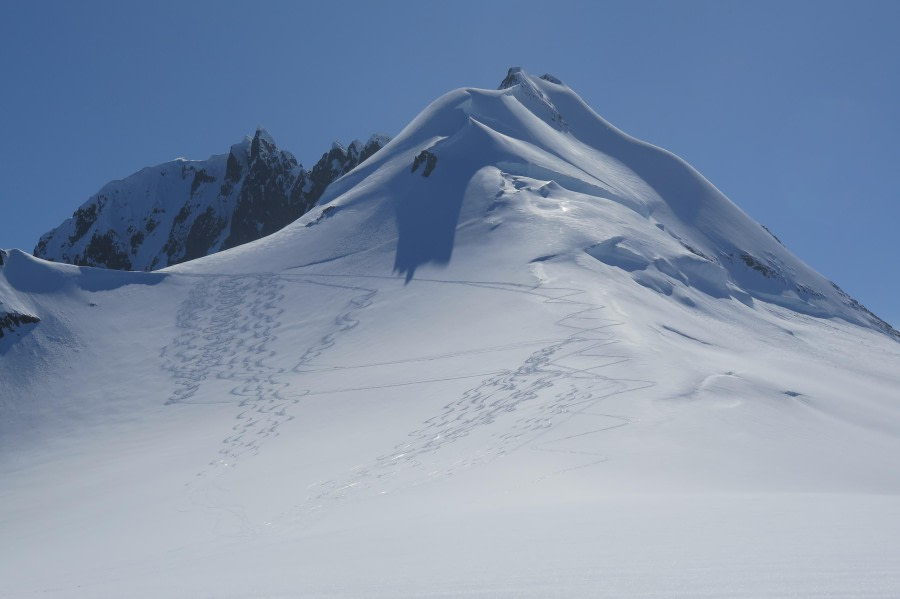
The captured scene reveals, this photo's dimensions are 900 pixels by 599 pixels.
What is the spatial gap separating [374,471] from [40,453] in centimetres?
1661

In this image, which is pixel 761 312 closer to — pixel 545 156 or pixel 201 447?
pixel 545 156

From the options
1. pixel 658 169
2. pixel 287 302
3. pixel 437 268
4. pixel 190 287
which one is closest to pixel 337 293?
pixel 287 302

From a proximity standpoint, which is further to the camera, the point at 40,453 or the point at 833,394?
the point at 40,453

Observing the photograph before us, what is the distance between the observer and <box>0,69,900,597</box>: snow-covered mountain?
859 centimetres

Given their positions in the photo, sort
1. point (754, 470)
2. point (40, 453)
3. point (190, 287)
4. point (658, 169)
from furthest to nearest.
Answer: point (658, 169) → point (190, 287) → point (40, 453) → point (754, 470)

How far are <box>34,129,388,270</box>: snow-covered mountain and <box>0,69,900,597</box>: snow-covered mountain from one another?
4694cm

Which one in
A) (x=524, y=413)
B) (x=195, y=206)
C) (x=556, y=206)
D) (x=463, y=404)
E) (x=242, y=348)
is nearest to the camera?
(x=524, y=413)

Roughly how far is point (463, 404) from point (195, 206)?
98.7m

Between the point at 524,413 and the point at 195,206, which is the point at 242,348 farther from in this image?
the point at 195,206

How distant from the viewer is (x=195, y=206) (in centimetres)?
11294

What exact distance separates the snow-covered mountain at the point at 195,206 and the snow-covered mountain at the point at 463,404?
4694 centimetres

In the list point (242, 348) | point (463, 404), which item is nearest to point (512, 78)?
point (242, 348)

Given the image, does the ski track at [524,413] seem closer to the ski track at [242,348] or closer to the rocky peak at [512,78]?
the ski track at [242,348]

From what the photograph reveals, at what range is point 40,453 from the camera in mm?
28422
